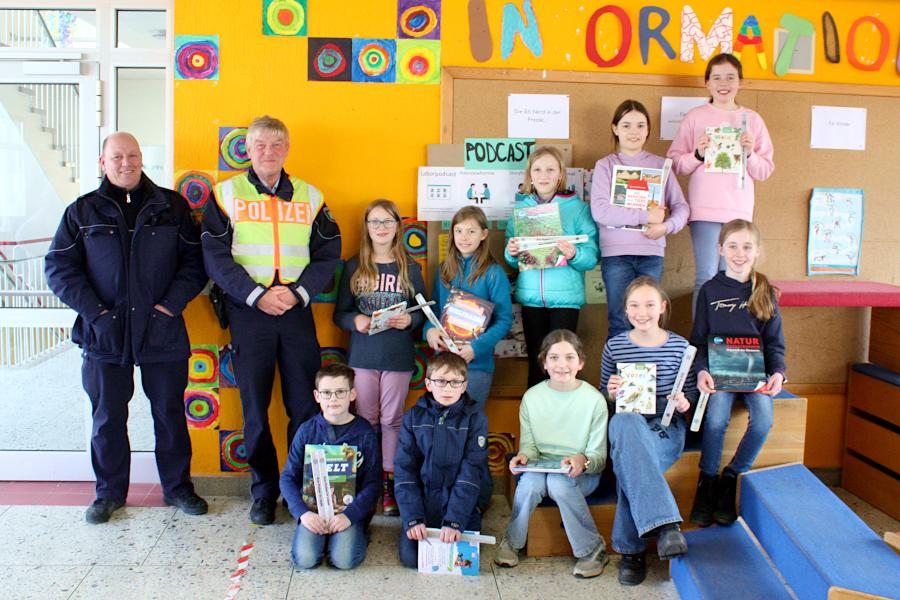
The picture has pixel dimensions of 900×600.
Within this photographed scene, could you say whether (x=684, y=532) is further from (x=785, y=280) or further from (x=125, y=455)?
(x=125, y=455)

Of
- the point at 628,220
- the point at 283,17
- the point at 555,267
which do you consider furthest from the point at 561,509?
the point at 283,17

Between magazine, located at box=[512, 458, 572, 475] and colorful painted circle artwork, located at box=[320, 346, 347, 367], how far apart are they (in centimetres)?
112

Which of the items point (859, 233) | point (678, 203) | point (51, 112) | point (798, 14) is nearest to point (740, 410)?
point (678, 203)

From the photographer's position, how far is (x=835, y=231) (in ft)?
12.8

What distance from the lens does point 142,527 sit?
10.8 feet

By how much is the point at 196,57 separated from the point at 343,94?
708mm

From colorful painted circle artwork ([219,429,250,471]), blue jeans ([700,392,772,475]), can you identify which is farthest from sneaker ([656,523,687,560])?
colorful painted circle artwork ([219,429,250,471])

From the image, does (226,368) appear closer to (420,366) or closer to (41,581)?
(420,366)

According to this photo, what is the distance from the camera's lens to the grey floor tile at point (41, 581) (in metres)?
2.70

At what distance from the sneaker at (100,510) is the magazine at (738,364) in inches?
106

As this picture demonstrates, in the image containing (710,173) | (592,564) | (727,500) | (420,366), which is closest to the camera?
(592,564)

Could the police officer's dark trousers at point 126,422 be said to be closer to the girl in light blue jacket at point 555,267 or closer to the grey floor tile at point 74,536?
the grey floor tile at point 74,536

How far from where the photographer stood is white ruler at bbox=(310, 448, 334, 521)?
118 inches

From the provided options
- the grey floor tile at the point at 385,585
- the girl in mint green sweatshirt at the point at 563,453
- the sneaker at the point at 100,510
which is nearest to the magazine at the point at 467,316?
the girl in mint green sweatshirt at the point at 563,453
